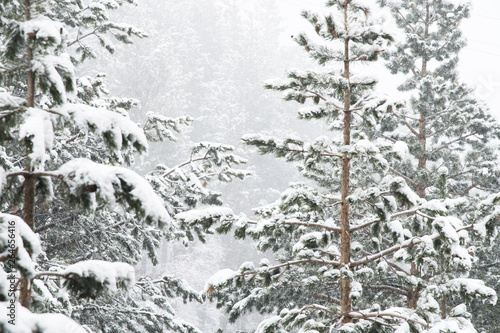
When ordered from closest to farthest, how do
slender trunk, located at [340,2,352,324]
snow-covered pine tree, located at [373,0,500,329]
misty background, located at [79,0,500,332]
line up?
slender trunk, located at [340,2,352,324] < snow-covered pine tree, located at [373,0,500,329] < misty background, located at [79,0,500,332]

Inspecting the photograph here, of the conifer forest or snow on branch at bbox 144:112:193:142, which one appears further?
snow on branch at bbox 144:112:193:142

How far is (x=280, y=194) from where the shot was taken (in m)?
6.26

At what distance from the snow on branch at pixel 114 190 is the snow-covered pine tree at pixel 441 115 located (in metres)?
8.56

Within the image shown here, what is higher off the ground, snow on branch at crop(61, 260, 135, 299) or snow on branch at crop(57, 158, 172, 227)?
snow on branch at crop(57, 158, 172, 227)

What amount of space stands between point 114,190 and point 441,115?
10.2m

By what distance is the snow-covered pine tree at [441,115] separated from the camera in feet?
32.6

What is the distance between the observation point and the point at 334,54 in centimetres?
522

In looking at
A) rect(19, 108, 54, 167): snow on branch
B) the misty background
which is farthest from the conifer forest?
the misty background

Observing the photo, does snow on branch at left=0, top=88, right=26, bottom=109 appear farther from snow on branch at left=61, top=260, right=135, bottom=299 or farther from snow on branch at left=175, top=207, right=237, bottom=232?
snow on branch at left=175, top=207, right=237, bottom=232

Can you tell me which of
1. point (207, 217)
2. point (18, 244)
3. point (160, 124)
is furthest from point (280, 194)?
point (18, 244)

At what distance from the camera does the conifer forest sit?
2.17 m

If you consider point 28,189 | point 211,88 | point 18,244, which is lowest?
point 211,88

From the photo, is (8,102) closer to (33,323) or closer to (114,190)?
(114,190)

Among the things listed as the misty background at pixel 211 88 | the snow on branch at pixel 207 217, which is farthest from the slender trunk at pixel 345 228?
the misty background at pixel 211 88
